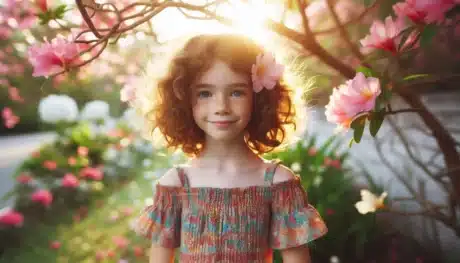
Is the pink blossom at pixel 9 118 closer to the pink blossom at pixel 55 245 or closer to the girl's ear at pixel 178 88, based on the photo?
the pink blossom at pixel 55 245

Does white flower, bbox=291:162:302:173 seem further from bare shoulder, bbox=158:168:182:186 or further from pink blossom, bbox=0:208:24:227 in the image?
pink blossom, bbox=0:208:24:227

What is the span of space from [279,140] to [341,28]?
0.34 m

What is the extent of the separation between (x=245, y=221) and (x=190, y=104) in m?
0.31

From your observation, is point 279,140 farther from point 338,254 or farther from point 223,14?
point 338,254

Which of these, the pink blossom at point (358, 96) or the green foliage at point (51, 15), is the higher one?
the green foliage at point (51, 15)

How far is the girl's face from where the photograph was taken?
1101mm

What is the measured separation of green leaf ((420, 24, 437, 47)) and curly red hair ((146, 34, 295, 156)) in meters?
0.38

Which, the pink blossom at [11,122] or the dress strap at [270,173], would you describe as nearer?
the dress strap at [270,173]

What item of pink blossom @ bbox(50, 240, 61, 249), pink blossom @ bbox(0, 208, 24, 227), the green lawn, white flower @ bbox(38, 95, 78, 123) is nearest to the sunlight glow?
the green lawn

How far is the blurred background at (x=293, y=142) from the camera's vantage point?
1.14m

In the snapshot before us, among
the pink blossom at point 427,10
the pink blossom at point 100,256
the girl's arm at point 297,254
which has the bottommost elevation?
the pink blossom at point 100,256

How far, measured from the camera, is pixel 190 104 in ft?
3.87

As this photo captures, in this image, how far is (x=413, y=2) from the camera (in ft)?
3.18

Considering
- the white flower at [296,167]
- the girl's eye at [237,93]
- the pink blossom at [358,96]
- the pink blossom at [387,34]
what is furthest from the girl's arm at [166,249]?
the white flower at [296,167]
